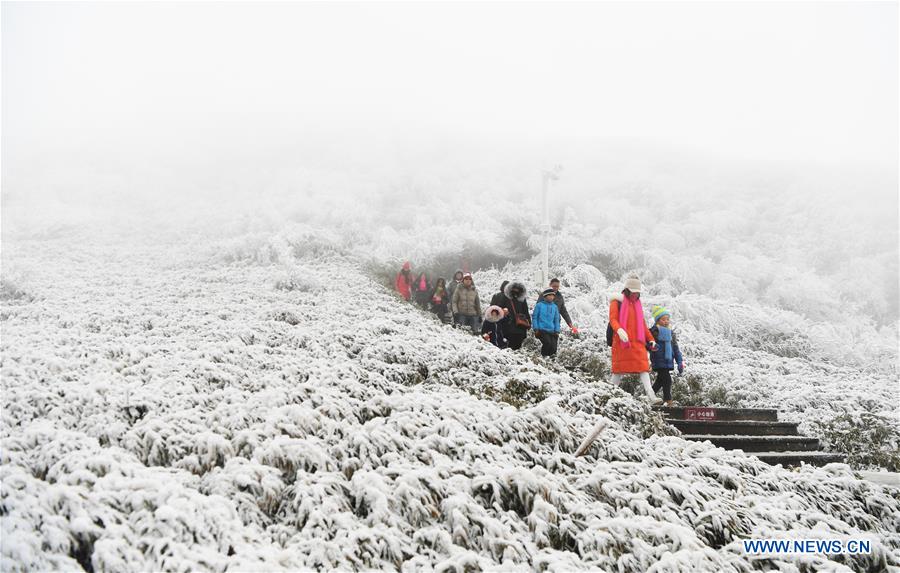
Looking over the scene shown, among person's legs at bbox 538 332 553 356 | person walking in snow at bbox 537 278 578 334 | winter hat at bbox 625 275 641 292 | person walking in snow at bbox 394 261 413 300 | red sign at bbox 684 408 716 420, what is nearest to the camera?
winter hat at bbox 625 275 641 292

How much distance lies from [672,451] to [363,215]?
17.1 meters

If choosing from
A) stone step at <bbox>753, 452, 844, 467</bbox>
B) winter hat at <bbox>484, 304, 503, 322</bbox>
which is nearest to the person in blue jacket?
winter hat at <bbox>484, 304, 503, 322</bbox>

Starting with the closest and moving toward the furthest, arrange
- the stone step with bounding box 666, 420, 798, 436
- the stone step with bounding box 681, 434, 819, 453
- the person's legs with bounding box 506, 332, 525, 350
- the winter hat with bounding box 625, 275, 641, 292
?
the stone step with bounding box 681, 434, 819, 453
the winter hat with bounding box 625, 275, 641, 292
the stone step with bounding box 666, 420, 798, 436
the person's legs with bounding box 506, 332, 525, 350

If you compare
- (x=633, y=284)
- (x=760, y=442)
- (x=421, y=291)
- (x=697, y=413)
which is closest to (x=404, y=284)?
(x=421, y=291)

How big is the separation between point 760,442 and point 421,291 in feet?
31.3

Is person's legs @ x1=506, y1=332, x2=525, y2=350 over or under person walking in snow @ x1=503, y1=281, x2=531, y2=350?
under

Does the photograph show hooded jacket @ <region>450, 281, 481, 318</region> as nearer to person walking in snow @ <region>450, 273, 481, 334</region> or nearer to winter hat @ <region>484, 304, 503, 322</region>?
person walking in snow @ <region>450, 273, 481, 334</region>

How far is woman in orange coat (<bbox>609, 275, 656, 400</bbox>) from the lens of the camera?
8250 millimetres

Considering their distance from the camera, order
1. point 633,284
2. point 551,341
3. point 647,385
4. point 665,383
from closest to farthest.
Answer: point 633,284, point 647,385, point 665,383, point 551,341

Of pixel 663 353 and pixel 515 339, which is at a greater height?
pixel 663 353

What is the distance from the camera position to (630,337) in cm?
830

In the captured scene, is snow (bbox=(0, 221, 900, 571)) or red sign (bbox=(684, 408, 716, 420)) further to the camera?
red sign (bbox=(684, 408, 716, 420))

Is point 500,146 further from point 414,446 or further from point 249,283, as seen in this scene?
point 414,446

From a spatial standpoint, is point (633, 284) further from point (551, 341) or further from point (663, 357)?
point (551, 341)
